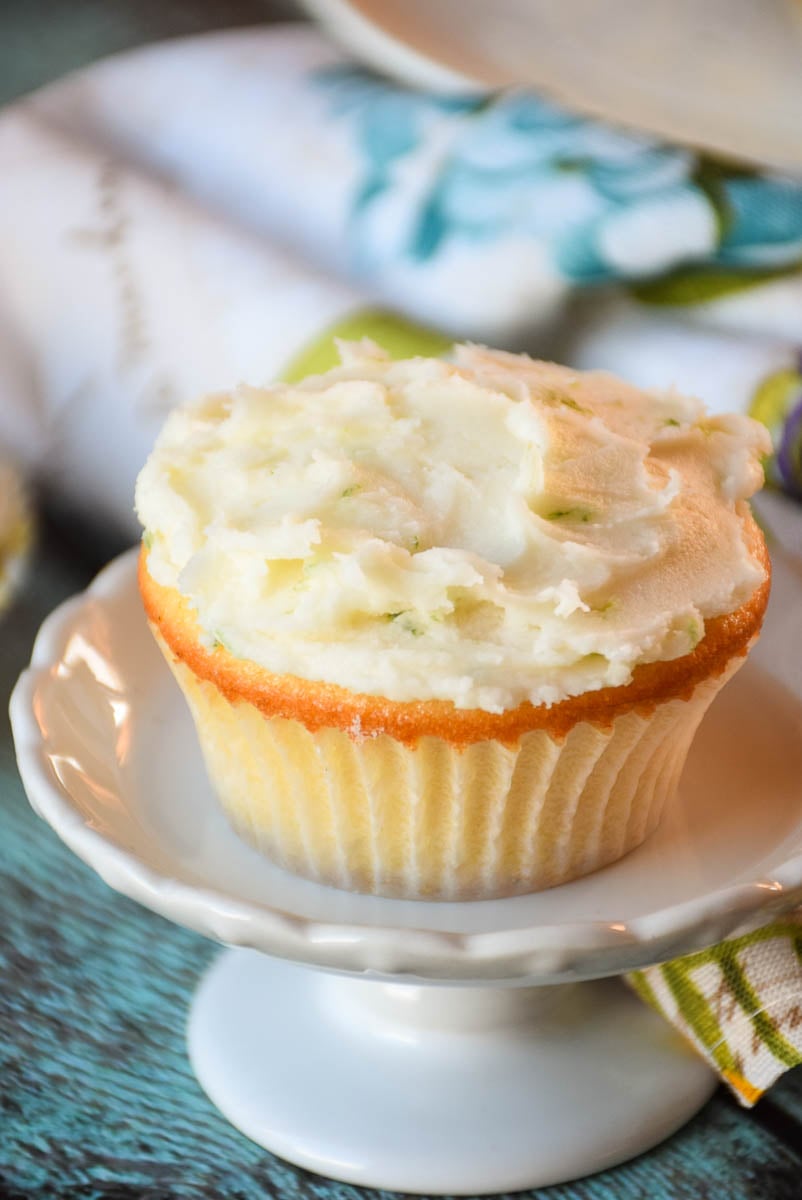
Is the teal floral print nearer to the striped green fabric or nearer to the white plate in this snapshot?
the white plate

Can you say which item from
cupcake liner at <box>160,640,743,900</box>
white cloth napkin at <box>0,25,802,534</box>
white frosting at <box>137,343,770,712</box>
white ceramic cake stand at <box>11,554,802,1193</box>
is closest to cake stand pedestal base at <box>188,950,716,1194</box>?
white ceramic cake stand at <box>11,554,802,1193</box>

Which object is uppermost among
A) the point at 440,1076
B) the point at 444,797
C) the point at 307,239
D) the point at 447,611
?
the point at 447,611

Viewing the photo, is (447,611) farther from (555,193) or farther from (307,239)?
(307,239)

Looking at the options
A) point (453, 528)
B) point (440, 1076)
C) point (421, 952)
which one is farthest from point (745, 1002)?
point (453, 528)

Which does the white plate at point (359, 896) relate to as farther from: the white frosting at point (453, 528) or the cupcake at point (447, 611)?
the white frosting at point (453, 528)

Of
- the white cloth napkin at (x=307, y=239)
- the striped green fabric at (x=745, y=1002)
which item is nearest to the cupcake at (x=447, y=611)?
the striped green fabric at (x=745, y=1002)

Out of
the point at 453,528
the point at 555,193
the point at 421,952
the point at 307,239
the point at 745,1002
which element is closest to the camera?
the point at 421,952

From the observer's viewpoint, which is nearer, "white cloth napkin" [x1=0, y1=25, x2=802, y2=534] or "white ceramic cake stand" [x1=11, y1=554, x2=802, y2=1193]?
"white ceramic cake stand" [x1=11, y1=554, x2=802, y2=1193]
